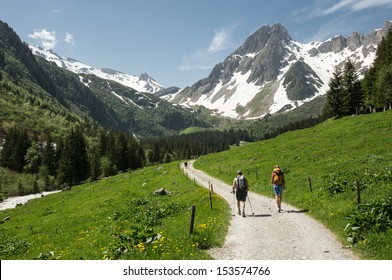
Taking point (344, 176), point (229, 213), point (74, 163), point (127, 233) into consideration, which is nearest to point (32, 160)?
point (74, 163)

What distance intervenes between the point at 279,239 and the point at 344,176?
1300cm

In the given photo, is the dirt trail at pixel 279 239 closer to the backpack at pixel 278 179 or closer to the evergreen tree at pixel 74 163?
the backpack at pixel 278 179

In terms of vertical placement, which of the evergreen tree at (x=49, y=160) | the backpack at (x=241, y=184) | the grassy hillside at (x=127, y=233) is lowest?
the grassy hillside at (x=127, y=233)

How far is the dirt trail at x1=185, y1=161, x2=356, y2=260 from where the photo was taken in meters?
12.8

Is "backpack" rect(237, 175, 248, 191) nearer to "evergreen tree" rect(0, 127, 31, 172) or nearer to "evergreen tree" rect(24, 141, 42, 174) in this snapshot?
"evergreen tree" rect(24, 141, 42, 174)

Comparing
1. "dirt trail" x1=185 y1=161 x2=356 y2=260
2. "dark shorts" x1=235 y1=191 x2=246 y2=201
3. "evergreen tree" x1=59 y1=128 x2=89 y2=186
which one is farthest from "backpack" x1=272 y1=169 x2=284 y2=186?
"evergreen tree" x1=59 y1=128 x2=89 y2=186

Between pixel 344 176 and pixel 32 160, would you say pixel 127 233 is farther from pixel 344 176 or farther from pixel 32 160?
pixel 32 160

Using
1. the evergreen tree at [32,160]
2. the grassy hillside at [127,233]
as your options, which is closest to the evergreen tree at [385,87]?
the grassy hillside at [127,233]

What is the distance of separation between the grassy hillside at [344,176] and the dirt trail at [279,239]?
0.86 meters

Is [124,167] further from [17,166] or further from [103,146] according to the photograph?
[17,166]

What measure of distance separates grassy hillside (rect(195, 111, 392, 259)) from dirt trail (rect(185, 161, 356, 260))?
86 centimetres

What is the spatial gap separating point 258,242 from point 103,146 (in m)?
113

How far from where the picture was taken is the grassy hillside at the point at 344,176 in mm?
13469

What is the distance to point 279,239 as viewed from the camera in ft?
49.3
